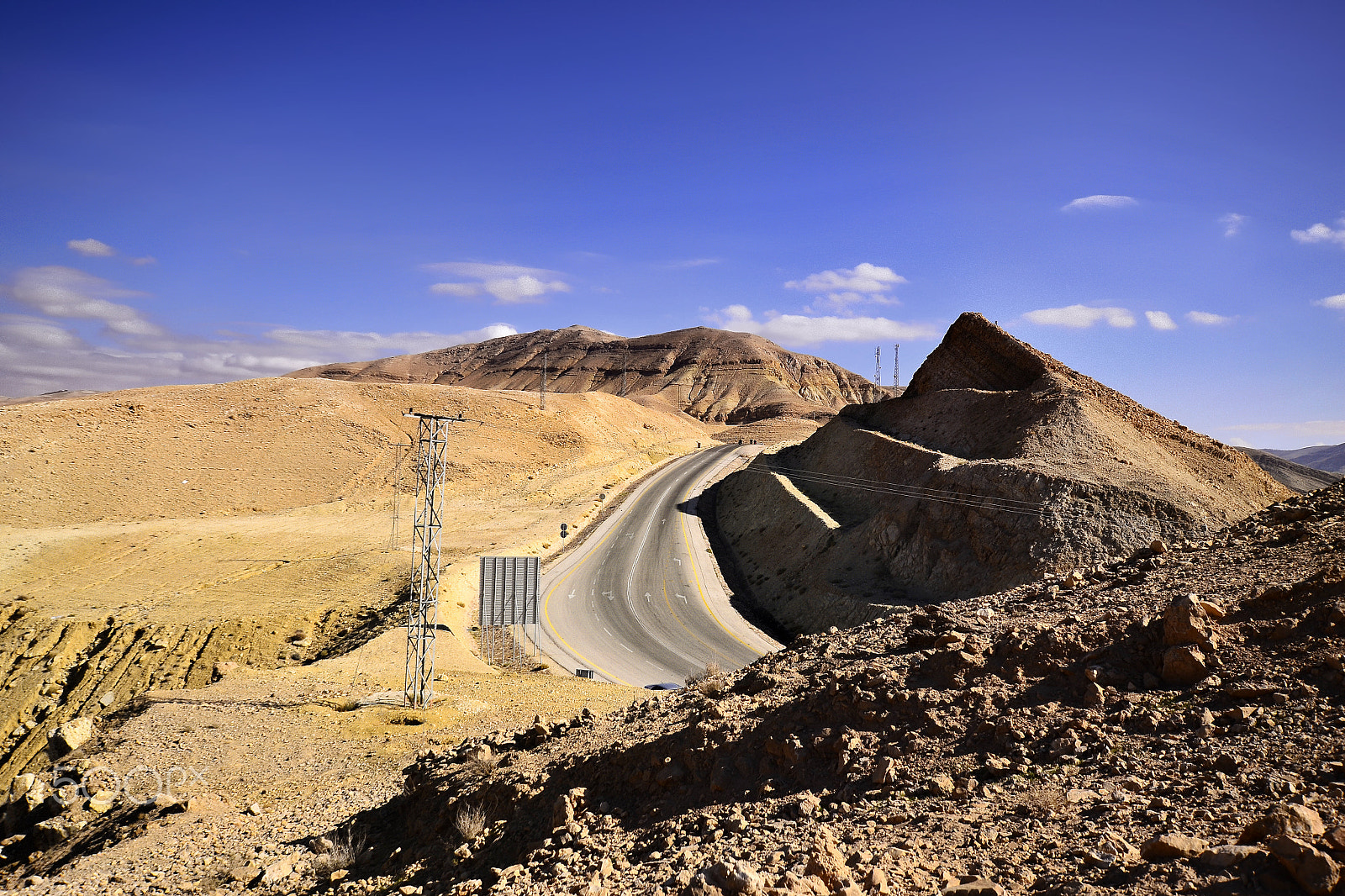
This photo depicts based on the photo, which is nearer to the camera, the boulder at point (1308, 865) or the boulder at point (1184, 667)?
the boulder at point (1308, 865)

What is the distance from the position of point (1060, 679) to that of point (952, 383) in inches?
1642

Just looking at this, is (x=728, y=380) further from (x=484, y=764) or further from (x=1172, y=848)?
(x=1172, y=848)

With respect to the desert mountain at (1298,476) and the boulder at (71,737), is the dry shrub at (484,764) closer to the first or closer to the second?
the boulder at (71,737)

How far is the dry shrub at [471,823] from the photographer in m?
8.96

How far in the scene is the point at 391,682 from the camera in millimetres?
23953

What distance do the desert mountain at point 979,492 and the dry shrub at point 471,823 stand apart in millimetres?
17646

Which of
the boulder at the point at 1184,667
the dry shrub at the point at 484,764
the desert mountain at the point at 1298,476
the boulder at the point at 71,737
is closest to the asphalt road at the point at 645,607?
the boulder at the point at 71,737

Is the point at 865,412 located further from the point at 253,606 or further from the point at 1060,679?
the point at 1060,679

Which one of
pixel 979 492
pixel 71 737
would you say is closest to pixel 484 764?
pixel 71 737

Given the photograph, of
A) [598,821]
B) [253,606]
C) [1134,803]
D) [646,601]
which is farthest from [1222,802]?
[253,606]

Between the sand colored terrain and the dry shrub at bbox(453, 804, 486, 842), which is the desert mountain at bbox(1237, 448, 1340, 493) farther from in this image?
the dry shrub at bbox(453, 804, 486, 842)

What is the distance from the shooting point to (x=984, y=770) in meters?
6.68
